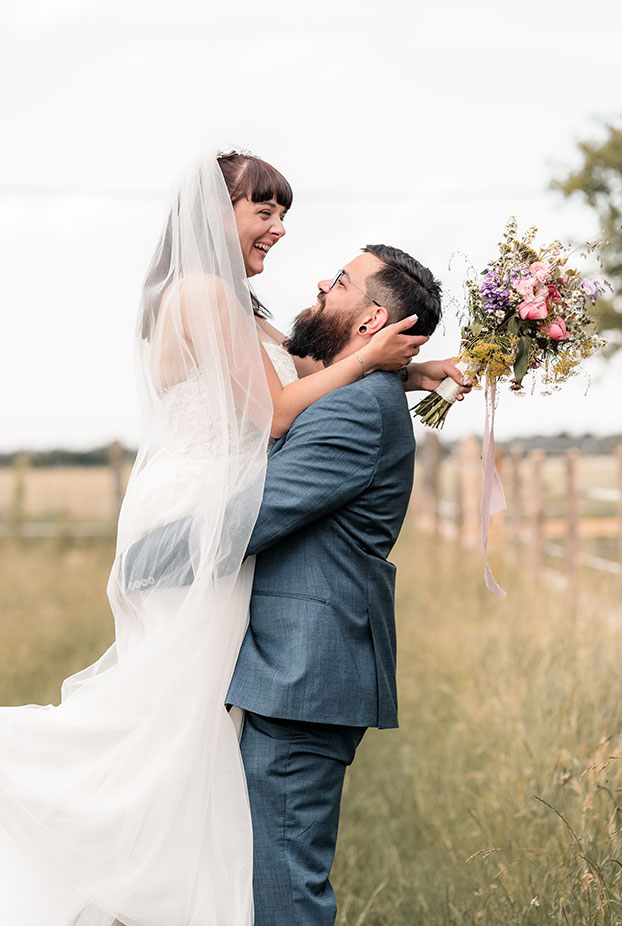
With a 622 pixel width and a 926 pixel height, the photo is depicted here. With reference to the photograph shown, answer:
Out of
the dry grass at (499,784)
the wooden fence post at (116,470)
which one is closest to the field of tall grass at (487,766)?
the dry grass at (499,784)

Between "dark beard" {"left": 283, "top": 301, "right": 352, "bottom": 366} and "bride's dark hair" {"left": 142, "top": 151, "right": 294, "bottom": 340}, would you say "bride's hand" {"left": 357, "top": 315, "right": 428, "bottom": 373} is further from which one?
"bride's dark hair" {"left": 142, "top": 151, "right": 294, "bottom": 340}

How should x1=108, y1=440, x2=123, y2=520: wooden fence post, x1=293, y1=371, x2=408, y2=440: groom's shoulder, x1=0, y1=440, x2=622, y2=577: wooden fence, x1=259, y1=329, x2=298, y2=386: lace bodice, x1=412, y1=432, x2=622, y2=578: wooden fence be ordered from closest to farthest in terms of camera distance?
x1=293, y1=371, x2=408, y2=440: groom's shoulder
x1=259, y1=329, x2=298, y2=386: lace bodice
x1=412, y1=432, x2=622, y2=578: wooden fence
x1=0, y1=440, x2=622, y2=577: wooden fence
x1=108, y1=440, x2=123, y2=520: wooden fence post

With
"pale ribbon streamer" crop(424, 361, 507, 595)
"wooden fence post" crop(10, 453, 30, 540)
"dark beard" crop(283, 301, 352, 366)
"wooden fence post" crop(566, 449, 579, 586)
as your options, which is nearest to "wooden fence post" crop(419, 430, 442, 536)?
"wooden fence post" crop(10, 453, 30, 540)

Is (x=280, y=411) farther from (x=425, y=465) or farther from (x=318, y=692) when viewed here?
(x=425, y=465)

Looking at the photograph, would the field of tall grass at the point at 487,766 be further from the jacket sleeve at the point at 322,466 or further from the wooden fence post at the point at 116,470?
the wooden fence post at the point at 116,470

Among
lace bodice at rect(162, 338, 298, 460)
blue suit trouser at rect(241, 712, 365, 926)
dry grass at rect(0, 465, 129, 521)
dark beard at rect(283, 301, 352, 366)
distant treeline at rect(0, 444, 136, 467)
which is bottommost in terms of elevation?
dry grass at rect(0, 465, 129, 521)

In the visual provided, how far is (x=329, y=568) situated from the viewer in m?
3.19

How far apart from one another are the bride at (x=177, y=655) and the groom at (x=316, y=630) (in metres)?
0.06

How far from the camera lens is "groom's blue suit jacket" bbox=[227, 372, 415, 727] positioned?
3.11 m

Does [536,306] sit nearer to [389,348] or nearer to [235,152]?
[389,348]

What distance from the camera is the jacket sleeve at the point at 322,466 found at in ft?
10.2

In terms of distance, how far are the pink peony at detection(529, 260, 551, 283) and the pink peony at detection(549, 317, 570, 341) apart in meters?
0.12

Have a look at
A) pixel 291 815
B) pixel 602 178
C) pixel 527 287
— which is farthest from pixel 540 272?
pixel 602 178

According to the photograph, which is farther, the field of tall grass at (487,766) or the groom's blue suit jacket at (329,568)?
the field of tall grass at (487,766)
